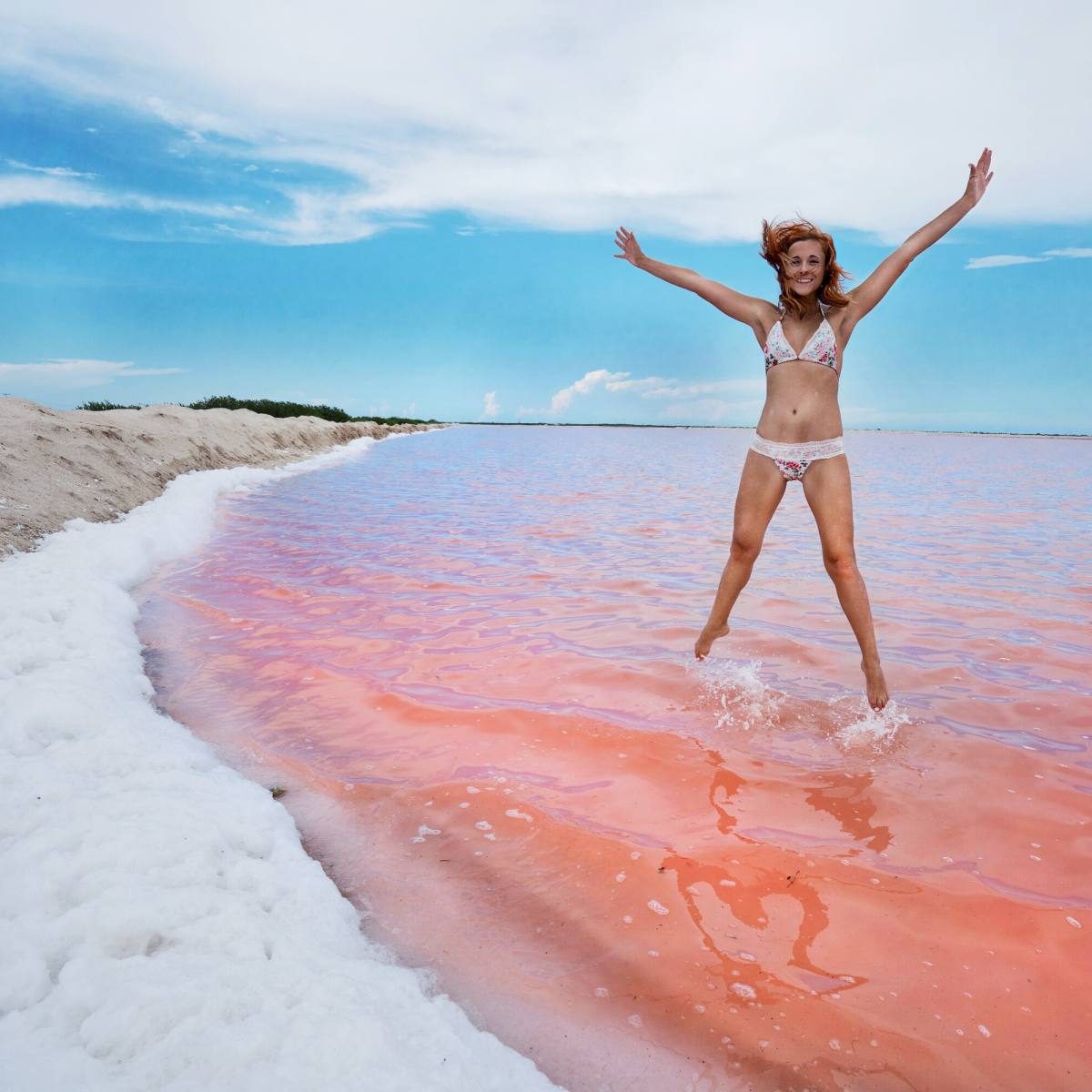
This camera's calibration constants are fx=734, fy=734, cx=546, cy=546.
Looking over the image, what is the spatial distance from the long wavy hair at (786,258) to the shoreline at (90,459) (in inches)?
241

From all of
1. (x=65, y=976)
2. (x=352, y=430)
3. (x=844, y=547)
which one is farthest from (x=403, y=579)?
(x=352, y=430)

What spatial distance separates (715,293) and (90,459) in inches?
371

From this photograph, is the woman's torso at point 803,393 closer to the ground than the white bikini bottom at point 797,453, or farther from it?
farther from it

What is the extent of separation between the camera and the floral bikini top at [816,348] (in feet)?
13.3

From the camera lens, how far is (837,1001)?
6.63 ft

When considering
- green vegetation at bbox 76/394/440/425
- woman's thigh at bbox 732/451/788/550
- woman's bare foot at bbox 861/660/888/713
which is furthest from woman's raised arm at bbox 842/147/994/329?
green vegetation at bbox 76/394/440/425

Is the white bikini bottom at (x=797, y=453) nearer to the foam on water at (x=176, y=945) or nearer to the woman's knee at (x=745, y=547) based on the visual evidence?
the woman's knee at (x=745, y=547)

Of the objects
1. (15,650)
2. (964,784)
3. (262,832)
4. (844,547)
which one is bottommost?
(964,784)

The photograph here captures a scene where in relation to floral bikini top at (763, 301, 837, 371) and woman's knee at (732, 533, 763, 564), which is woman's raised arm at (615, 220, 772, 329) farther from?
woman's knee at (732, 533, 763, 564)

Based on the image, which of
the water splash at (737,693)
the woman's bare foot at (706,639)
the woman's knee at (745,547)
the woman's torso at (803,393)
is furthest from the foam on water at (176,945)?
the woman's torso at (803,393)

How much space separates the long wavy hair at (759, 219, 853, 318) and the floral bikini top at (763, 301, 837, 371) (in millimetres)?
104

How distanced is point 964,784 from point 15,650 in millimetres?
4731

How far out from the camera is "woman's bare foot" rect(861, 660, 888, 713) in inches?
154

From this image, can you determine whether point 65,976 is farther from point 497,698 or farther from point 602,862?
point 497,698
